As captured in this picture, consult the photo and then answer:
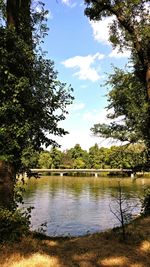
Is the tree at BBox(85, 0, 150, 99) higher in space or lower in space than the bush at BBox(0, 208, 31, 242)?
higher

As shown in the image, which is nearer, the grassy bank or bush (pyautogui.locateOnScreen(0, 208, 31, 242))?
the grassy bank

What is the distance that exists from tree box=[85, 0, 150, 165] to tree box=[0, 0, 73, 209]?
3217mm

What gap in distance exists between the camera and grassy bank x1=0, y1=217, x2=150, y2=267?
8703 millimetres

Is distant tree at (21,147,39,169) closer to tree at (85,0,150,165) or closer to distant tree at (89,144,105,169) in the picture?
tree at (85,0,150,165)

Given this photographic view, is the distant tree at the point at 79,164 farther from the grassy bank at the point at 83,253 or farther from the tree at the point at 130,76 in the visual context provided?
the grassy bank at the point at 83,253

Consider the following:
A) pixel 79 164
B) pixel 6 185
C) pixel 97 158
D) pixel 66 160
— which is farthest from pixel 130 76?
pixel 66 160

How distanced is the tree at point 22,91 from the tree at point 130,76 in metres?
3.22

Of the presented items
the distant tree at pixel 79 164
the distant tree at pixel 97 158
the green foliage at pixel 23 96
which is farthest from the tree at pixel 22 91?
the distant tree at pixel 79 164

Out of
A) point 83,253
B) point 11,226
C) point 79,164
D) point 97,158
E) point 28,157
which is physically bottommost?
point 83,253

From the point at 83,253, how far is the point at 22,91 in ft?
19.4

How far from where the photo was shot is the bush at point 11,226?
34.0ft

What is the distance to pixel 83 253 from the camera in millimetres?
9906

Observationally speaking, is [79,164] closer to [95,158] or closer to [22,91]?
[95,158]

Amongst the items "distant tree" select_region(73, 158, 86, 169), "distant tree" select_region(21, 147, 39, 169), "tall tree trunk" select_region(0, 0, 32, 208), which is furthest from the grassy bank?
"distant tree" select_region(73, 158, 86, 169)
